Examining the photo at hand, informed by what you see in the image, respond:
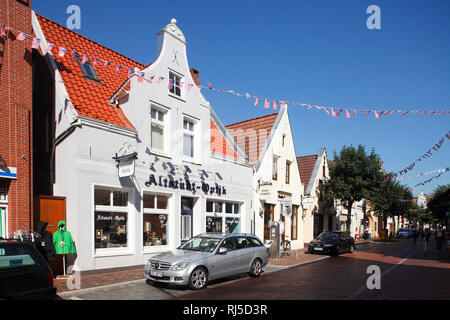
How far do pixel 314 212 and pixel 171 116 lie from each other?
16703 mm

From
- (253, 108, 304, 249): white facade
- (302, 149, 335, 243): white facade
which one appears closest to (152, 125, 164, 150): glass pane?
(253, 108, 304, 249): white facade

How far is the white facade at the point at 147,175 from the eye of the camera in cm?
1073

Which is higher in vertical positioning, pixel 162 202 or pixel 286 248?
pixel 162 202

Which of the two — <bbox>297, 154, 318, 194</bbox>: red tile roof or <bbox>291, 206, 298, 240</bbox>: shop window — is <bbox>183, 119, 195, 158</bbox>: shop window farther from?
<bbox>297, 154, 318, 194</bbox>: red tile roof

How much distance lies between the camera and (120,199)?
12.0m

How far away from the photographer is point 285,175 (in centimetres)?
2242

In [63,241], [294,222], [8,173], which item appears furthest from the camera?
[294,222]

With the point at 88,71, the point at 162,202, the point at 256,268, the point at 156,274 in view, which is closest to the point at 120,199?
the point at 162,202

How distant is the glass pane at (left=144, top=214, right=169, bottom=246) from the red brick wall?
4.15m

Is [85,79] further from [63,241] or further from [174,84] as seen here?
[63,241]

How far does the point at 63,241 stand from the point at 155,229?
3.92 metres

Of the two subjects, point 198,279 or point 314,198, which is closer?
point 198,279
